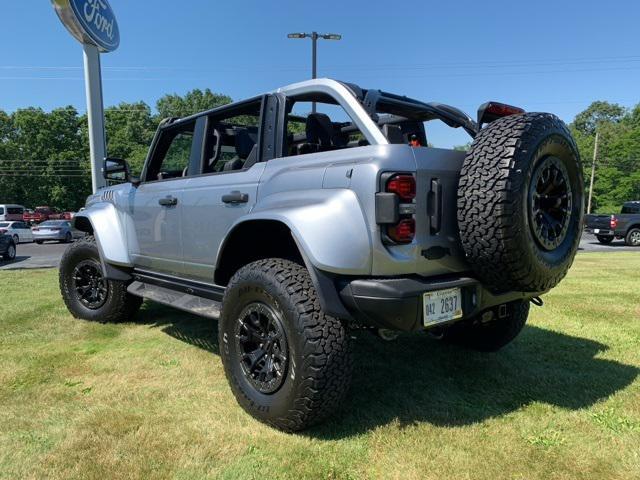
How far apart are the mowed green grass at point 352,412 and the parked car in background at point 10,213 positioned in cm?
3590

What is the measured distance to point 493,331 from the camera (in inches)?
149

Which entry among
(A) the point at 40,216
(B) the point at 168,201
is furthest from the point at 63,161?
(B) the point at 168,201

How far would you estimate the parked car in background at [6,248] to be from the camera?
14.7 metres

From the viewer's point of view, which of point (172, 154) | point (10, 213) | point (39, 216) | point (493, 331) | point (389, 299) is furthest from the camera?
point (39, 216)

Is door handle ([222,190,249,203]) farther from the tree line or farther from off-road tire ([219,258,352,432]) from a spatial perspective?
the tree line

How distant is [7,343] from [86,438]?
2.33m

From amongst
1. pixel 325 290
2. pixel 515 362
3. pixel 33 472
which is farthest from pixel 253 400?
pixel 515 362

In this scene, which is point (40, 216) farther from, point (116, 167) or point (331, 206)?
point (331, 206)

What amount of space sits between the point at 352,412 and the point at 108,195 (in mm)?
3427

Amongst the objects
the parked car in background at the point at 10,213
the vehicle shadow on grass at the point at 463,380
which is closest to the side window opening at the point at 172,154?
Answer: the vehicle shadow on grass at the point at 463,380

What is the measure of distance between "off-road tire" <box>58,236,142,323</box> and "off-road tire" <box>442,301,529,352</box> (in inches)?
126

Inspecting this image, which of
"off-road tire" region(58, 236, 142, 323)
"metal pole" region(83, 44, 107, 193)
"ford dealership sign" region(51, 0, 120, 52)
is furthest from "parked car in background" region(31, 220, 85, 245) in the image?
"off-road tire" region(58, 236, 142, 323)

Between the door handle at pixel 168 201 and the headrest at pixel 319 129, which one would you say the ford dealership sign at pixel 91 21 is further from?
the headrest at pixel 319 129

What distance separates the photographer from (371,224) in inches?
92.4
